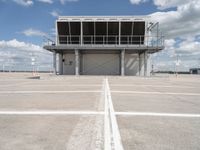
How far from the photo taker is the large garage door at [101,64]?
3153cm

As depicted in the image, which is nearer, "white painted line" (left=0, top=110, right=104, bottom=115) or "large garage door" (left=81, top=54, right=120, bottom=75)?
"white painted line" (left=0, top=110, right=104, bottom=115)

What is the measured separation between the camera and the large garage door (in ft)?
103

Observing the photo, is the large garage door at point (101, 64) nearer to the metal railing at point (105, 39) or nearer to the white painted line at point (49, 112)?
the metal railing at point (105, 39)

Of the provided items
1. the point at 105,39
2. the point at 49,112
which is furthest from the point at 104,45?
the point at 49,112

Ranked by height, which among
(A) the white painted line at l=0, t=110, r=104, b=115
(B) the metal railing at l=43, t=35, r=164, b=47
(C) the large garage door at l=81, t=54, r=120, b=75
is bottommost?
(A) the white painted line at l=0, t=110, r=104, b=115

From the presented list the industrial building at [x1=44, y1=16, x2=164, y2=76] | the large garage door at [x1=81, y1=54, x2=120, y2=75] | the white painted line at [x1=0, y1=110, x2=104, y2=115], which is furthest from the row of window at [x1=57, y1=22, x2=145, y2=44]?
the white painted line at [x1=0, y1=110, x2=104, y2=115]

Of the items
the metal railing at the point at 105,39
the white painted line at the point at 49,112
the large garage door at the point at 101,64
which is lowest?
the white painted line at the point at 49,112

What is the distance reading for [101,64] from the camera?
31656mm

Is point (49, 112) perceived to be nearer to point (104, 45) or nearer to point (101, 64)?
point (104, 45)

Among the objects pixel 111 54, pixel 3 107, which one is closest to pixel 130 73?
pixel 111 54

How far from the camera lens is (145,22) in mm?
29234

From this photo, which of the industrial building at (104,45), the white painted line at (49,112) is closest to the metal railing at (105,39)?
the industrial building at (104,45)

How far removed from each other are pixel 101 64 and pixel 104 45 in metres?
4.57

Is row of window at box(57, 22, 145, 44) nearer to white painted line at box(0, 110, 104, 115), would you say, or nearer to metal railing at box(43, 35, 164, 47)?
metal railing at box(43, 35, 164, 47)
